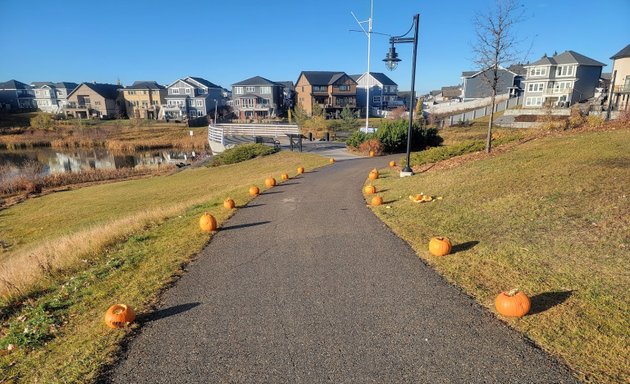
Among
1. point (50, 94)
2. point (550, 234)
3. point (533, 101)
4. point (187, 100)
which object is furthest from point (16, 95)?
point (550, 234)

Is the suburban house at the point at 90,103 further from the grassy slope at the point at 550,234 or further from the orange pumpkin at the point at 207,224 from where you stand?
the grassy slope at the point at 550,234

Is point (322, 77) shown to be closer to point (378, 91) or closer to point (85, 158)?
point (378, 91)

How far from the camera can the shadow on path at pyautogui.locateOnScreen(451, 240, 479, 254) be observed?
7.36 m

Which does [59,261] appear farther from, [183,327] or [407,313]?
[407,313]

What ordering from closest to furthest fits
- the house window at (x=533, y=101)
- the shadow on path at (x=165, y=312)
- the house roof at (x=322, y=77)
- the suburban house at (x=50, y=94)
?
the shadow on path at (x=165, y=312)
the house window at (x=533, y=101)
the house roof at (x=322, y=77)
the suburban house at (x=50, y=94)

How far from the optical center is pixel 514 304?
16.0 ft

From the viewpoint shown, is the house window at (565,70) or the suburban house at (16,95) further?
the suburban house at (16,95)

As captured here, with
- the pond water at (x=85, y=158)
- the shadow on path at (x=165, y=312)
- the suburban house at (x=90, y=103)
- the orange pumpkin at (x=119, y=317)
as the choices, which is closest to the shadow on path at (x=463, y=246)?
the shadow on path at (x=165, y=312)

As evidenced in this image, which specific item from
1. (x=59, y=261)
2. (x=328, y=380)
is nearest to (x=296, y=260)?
(x=328, y=380)

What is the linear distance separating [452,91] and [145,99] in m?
84.6

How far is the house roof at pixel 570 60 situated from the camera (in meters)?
53.8

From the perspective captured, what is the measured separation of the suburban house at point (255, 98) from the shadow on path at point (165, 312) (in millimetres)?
69849

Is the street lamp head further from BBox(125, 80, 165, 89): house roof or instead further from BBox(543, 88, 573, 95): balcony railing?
BBox(125, 80, 165, 89): house roof

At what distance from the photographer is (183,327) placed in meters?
5.06
